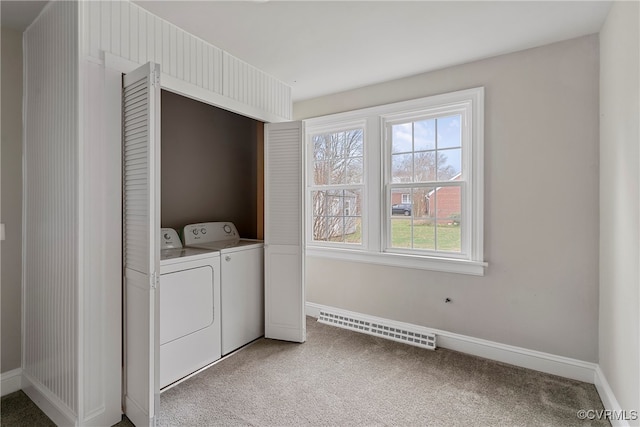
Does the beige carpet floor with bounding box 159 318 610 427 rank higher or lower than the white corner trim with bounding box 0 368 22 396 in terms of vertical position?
lower

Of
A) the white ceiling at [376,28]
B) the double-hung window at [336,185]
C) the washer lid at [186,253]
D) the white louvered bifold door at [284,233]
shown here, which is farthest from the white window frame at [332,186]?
the washer lid at [186,253]

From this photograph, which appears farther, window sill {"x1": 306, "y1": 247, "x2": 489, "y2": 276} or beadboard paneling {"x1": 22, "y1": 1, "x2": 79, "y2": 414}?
window sill {"x1": 306, "y1": 247, "x2": 489, "y2": 276}

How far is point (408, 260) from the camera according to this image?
303cm

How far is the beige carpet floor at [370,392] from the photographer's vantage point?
191 cm

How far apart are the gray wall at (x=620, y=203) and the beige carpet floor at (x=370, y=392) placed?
430 millimetres

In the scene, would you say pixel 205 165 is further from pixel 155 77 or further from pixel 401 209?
pixel 401 209

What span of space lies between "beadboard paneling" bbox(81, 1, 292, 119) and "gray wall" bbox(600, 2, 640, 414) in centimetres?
250

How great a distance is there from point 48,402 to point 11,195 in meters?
1.38

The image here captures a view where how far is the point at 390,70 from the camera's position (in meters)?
2.89

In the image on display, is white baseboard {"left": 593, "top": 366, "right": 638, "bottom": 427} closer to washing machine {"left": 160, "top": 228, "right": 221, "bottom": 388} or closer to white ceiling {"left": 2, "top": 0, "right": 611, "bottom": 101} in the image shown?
white ceiling {"left": 2, "top": 0, "right": 611, "bottom": 101}

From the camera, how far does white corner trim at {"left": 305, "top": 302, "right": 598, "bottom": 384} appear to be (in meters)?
2.31

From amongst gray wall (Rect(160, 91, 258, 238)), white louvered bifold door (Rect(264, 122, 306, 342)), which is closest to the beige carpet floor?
white louvered bifold door (Rect(264, 122, 306, 342))

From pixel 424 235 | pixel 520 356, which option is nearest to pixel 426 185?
pixel 424 235

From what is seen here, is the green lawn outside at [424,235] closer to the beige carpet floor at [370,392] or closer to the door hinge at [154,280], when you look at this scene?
the beige carpet floor at [370,392]
